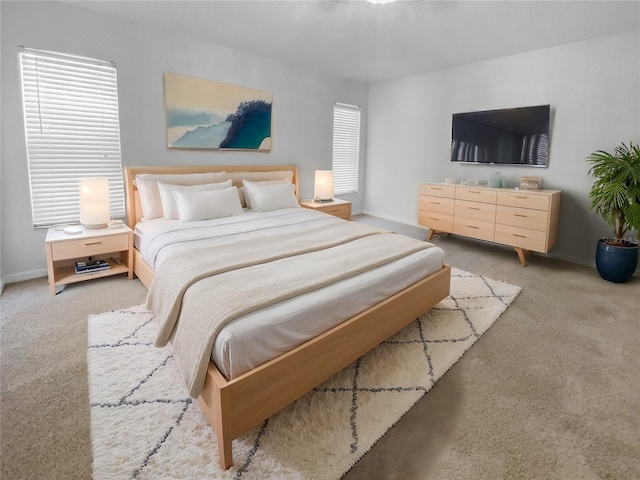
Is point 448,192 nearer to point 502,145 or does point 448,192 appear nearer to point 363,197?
point 502,145

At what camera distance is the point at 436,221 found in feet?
16.0

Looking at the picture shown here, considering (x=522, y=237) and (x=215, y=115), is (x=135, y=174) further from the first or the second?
(x=522, y=237)

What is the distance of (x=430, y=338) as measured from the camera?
2.43 m

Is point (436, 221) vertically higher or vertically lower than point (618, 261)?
higher

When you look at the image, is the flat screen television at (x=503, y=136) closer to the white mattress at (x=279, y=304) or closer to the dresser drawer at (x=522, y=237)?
the dresser drawer at (x=522, y=237)

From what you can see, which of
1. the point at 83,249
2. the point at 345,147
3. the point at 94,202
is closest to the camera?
the point at 83,249

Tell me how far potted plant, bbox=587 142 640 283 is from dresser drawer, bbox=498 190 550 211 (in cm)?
43

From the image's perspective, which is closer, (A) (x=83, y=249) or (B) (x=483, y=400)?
(B) (x=483, y=400)

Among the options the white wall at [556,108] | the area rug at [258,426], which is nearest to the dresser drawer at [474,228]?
the white wall at [556,108]

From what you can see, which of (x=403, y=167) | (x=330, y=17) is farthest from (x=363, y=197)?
(x=330, y=17)

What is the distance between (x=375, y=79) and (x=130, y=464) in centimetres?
592

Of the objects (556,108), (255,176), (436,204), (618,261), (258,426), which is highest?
(556,108)

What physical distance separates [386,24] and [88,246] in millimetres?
3505

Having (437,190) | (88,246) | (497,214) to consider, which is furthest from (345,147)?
(88,246)
